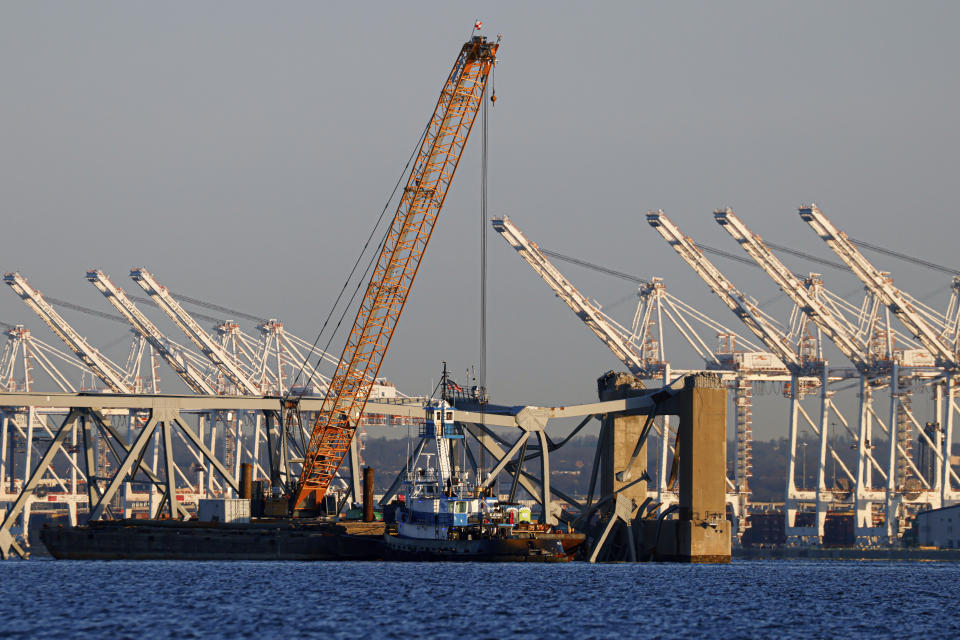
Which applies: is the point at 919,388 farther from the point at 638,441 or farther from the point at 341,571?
the point at 341,571

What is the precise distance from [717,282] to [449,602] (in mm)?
109689

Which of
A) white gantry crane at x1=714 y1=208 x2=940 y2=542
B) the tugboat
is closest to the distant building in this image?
white gantry crane at x1=714 y1=208 x2=940 y2=542

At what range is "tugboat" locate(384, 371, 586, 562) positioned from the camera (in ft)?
338

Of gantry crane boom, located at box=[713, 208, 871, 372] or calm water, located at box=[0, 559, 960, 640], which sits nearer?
calm water, located at box=[0, 559, 960, 640]

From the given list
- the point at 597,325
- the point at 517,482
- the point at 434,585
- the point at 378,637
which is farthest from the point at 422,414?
the point at 597,325

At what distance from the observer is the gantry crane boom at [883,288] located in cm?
16412

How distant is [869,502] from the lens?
17812 centimetres

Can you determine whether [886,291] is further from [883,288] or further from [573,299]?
[573,299]

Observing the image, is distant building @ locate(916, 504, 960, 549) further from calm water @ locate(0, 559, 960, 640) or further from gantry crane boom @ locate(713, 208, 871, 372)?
calm water @ locate(0, 559, 960, 640)

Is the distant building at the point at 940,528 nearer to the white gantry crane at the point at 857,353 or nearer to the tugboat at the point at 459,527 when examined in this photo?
the white gantry crane at the point at 857,353

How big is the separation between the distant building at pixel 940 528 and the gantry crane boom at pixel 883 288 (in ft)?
50.5

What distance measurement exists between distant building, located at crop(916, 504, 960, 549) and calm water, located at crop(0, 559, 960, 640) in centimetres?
5627

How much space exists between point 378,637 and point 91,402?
2258 inches

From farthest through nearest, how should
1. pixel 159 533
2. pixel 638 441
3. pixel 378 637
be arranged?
1. pixel 638 441
2. pixel 159 533
3. pixel 378 637
